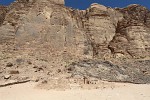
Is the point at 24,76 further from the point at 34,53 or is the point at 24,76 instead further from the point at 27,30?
the point at 27,30

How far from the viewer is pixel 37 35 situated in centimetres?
2783

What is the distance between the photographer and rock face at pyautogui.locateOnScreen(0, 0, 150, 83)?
26766mm

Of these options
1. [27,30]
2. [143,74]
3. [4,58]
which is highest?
[27,30]

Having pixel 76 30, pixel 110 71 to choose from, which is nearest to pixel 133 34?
pixel 76 30

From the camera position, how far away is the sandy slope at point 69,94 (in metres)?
17.4

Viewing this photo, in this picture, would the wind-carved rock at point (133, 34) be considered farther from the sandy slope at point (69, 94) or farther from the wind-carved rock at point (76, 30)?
the sandy slope at point (69, 94)

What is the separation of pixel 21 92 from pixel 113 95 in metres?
5.39

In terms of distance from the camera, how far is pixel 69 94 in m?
17.9

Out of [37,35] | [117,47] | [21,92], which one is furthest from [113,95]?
[117,47]

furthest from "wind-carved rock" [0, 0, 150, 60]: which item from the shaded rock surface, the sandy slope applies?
the sandy slope

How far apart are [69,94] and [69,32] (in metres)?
12.5


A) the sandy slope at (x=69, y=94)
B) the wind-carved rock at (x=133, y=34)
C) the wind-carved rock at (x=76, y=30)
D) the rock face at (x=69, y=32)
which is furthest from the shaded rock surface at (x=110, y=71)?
the wind-carved rock at (x=133, y=34)

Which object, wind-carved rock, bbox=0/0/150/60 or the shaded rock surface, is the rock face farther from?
the shaded rock surface

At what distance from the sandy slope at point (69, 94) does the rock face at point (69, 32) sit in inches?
137
